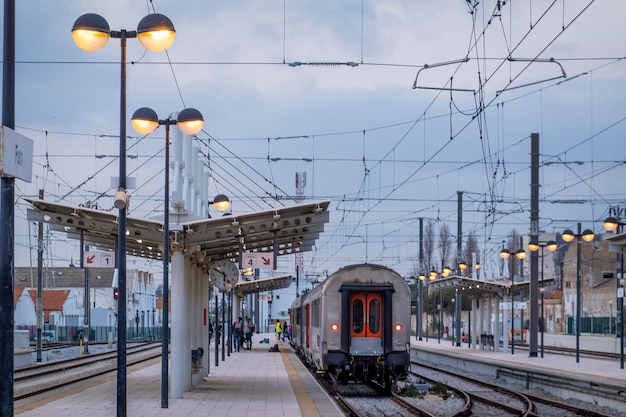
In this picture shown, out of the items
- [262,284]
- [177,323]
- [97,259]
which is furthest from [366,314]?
[262,284]

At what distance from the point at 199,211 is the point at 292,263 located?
6218 centimetres

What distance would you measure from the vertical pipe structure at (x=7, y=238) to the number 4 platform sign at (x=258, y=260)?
13817 mm

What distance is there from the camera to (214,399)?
1925 cm

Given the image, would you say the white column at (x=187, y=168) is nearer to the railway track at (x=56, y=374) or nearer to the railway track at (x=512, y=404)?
the railway track at (x=56, y=374)

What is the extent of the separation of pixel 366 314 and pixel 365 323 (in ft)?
0.76

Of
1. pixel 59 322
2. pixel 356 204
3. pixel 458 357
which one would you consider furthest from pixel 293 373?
pixel 59 322

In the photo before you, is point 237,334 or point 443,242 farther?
point 443,242

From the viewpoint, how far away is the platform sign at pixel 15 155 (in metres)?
7.86

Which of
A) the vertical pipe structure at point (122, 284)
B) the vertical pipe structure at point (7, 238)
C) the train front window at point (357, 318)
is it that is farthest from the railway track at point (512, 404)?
the vertical pipe structure at point (7, 238)

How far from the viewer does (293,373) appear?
28938 millimetres

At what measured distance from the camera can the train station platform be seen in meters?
16.7

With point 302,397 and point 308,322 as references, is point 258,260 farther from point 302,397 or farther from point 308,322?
point 308,322

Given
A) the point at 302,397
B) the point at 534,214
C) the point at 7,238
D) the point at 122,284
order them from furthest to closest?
the point at 534,214 < the point at 302,397 < the point at 122,284 < the point at 7,238

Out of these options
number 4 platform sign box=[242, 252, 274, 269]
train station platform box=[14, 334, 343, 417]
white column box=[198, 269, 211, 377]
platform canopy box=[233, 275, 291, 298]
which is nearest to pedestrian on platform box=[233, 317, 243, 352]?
platform canopy box=[233, 275, 291, 298]
